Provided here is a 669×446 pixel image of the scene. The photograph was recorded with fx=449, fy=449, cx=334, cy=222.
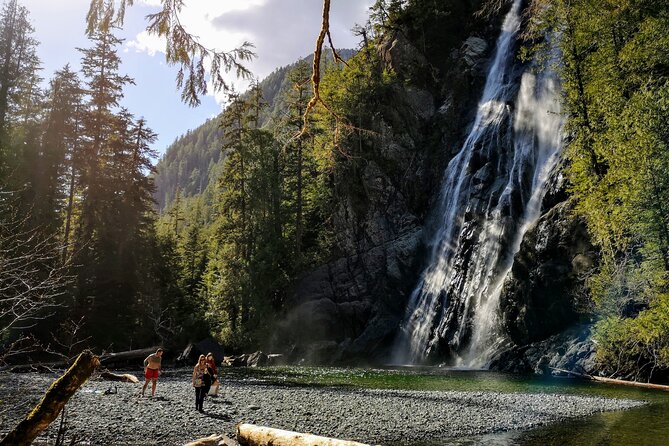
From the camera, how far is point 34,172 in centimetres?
3091

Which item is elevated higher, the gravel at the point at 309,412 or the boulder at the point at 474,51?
the boulder at the point at 474,51

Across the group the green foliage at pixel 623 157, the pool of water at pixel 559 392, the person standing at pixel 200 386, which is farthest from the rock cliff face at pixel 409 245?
the person standing at pixel 200 386

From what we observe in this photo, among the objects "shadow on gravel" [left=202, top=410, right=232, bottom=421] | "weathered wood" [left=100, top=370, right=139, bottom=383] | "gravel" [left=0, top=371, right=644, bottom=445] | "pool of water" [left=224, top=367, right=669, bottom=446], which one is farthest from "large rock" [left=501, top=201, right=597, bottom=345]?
"weathered wood" [left=100, top=370, right=139, bottom=383]

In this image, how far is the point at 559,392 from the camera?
1588 cm

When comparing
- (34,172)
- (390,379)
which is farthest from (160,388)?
(34,172)

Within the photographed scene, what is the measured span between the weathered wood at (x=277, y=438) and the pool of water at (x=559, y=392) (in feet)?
13.6

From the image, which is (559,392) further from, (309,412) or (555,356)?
(309,412)

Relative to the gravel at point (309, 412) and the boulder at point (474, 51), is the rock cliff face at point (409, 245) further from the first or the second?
the gravel at point (309, 412)

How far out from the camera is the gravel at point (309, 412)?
958 centimetres

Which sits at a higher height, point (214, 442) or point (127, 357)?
point (214, 442)

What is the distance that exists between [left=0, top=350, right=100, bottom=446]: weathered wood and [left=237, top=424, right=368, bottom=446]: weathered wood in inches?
116

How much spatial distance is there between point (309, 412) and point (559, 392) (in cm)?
961

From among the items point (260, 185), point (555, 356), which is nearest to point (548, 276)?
point (555, 356)

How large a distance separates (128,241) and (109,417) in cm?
2464
